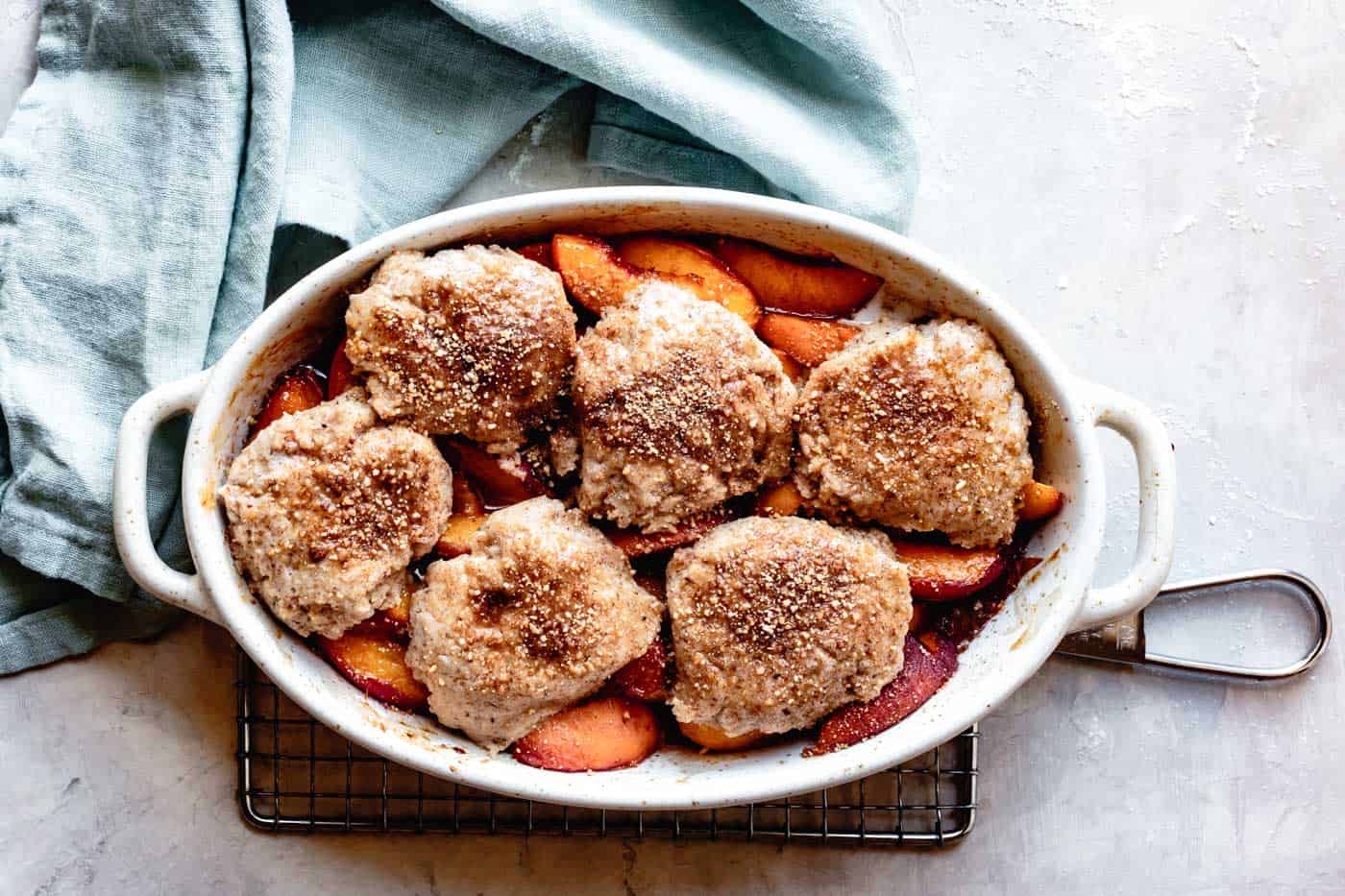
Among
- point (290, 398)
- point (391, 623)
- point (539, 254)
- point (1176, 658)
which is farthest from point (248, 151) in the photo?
point (1176, 658)

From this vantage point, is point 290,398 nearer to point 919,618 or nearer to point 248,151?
point 248,151

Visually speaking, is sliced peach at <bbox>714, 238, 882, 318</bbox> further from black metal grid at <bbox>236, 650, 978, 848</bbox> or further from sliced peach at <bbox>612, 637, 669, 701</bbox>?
black metal grid at <bbox>236, 650, 978, 848</bbox>

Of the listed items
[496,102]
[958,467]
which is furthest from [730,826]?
[496,102]

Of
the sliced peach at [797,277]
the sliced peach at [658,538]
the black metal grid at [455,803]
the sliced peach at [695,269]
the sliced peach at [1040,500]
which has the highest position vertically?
the sliced peach at [797,277]

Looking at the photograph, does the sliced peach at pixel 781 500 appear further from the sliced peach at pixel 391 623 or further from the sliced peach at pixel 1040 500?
the sliced peach at pixel 391 623

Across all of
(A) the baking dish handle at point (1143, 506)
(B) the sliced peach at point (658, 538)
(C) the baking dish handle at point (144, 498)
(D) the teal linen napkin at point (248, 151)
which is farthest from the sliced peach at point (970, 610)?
(C) the baking dish handle at point (144, 498)

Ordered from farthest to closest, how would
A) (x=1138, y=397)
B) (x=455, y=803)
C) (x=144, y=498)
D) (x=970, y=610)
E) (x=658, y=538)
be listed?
(x=1138, y=397), (x=455, y=803), (x=970, y=610), (x=658, y=538), (x=144, y=498)

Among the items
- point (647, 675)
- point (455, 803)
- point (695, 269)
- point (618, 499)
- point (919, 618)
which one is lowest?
point (455, 803)
